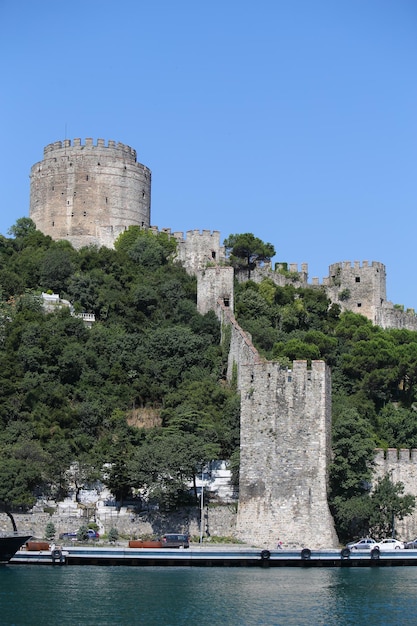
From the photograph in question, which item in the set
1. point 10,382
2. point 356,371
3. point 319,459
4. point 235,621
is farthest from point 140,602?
point 356,371

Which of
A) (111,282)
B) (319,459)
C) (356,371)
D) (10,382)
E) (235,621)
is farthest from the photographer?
(111,282)

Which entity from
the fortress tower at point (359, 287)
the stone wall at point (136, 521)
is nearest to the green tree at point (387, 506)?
the stone wall at point (136, 521)

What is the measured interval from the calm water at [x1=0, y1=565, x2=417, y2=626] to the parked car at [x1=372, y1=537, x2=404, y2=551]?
1102 millimetres

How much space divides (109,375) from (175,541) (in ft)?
37.5

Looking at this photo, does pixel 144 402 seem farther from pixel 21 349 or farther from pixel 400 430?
pixel 400 430

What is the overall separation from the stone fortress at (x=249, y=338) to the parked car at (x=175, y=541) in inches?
75.6

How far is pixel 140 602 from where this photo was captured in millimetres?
36469

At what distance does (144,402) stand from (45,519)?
8.57 meters

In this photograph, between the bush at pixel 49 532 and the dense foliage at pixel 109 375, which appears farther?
the dense foliage at pixel 109 375

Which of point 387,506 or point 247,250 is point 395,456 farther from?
point 247,250

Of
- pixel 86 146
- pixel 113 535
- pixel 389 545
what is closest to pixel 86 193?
pixel 86 146

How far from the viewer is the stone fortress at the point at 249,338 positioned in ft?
151

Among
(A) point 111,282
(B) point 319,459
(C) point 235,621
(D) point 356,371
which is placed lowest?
(C) point 235,621

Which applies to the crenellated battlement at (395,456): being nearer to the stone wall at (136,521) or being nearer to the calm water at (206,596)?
the calm water at (206,596)
